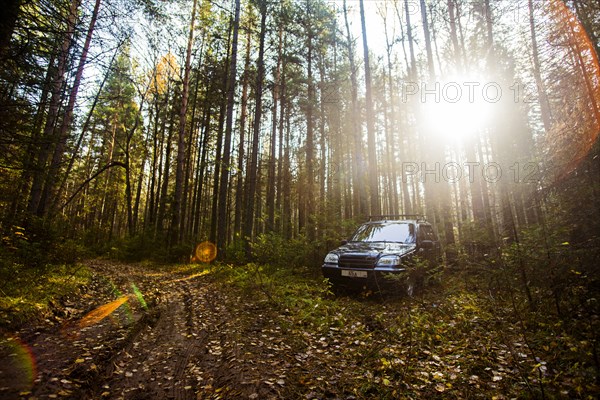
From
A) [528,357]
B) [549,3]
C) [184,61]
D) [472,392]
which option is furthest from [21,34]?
[184,61]

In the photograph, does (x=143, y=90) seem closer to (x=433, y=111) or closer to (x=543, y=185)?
(x=433, y=111)

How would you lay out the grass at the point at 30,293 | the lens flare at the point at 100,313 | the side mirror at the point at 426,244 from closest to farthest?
the grass at the point at 30,293, the lens flare at the point at 100,313, the side mirror at the point at 426,244

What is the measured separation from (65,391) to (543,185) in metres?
7.34

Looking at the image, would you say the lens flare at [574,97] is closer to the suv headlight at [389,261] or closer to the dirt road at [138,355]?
the suv headlight at [389,261]

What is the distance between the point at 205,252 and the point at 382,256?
10.8 m

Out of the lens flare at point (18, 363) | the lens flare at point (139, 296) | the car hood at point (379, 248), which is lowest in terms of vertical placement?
the lens flare at point (18, 363)

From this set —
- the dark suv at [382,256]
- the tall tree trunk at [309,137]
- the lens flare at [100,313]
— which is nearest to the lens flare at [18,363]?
the lens flare at [100,313]

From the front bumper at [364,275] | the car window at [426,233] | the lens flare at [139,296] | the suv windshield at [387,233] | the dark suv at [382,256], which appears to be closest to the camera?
the lens flare at [139,296]

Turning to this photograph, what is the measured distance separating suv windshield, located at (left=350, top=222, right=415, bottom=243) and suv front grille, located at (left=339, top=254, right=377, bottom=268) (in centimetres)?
124

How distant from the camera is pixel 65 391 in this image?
2867 mm

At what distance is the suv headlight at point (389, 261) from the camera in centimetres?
663

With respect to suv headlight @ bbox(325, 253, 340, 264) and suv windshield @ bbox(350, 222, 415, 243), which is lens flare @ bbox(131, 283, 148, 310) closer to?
suv headlight @ bbox(325, 253, 340, 264)

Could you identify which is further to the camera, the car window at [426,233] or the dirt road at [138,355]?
the car window at [426,233]

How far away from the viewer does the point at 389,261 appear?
21.9 feet
